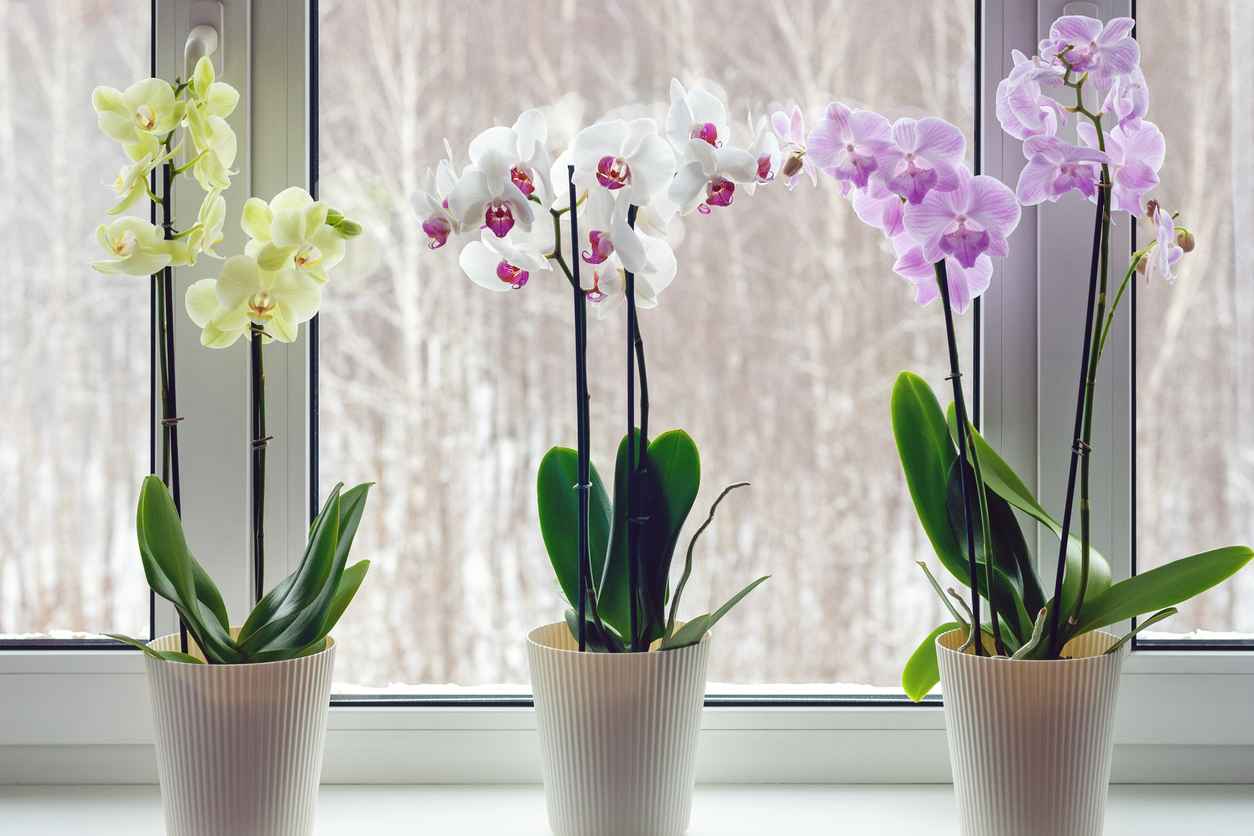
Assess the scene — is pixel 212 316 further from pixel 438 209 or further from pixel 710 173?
pixel 710 173

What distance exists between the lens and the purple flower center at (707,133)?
74cm

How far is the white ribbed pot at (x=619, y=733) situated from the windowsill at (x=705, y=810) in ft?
0.37

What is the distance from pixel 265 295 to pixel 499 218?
0.24m

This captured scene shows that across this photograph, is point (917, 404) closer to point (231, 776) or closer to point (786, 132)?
point (786, 132)

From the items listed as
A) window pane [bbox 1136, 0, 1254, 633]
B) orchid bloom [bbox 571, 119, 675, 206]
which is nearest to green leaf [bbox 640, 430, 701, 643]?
orchid bloom [bbox 571, 119, 675, 206]

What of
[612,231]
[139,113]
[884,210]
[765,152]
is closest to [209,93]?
[139,113]

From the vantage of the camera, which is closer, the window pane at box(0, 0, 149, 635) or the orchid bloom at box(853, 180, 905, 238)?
the orchid bloom at box(853, 180, 905, 238)

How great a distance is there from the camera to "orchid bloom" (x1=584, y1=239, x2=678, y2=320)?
2.61 ft

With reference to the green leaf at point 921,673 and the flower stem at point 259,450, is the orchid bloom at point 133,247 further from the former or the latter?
the green leaf at point 921,673

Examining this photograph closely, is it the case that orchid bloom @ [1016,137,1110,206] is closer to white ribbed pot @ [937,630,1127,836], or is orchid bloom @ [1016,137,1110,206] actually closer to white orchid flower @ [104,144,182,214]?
white ribbed pot @ [937,630,1127,836]

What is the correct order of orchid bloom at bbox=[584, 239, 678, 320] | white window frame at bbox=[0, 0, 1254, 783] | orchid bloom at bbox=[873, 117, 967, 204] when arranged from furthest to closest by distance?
white window frame at bbox=[0, 0, 1254, 783] → orchid bloom at bbox=[584, 239, 678, 320] → orchid bloom at bbox=[873, 117, 967, 204]

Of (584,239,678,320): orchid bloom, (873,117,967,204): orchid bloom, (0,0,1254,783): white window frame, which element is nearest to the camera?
(873,117,967,204): orchid bloom

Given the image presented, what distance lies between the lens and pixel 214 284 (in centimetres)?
80

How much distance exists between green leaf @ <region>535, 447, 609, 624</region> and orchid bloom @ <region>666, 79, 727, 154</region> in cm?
32
